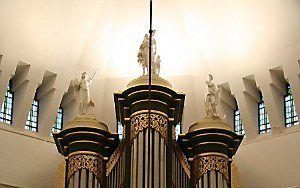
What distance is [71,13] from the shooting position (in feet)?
78.8

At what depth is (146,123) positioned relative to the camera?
20.5 m

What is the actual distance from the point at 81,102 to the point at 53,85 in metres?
2.27

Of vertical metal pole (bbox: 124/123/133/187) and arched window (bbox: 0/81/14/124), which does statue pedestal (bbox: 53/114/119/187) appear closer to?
vertical metal pole (bbox: 124/123/133/187)

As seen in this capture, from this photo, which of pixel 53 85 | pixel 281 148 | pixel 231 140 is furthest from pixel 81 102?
pixel 281 148

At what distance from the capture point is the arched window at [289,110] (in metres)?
23.8

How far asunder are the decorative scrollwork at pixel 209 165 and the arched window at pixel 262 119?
357cm

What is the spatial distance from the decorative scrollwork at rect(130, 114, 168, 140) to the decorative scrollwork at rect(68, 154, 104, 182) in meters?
1.06

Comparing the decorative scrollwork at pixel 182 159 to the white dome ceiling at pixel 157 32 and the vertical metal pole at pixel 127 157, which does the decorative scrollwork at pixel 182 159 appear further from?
the white dome ceiling at pixel 157 32

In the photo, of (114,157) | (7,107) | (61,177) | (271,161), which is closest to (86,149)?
(114,157)

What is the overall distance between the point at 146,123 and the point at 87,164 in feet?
5.47

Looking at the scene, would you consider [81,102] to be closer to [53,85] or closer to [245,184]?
[53,85]

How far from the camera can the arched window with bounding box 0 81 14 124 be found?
78.2ft

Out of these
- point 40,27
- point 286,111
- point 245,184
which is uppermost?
point 40,27

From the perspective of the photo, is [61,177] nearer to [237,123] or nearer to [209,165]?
[209,165]
